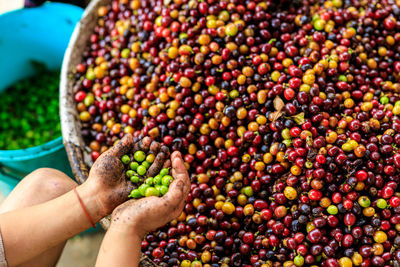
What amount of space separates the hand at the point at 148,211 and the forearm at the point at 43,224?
20 cm

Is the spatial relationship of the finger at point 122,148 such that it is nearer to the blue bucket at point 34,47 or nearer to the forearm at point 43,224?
the forearm at point 43,224

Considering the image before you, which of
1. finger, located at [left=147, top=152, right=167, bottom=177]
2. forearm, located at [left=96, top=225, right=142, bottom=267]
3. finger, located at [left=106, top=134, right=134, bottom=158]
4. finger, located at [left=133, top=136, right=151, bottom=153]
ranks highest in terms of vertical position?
finger, located at [left=106, top=134, right=134, bottom=158]

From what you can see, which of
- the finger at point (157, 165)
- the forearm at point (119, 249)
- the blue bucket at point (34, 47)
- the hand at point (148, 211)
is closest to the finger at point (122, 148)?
the finger at point (157, 165)

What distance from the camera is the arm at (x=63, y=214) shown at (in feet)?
5.29

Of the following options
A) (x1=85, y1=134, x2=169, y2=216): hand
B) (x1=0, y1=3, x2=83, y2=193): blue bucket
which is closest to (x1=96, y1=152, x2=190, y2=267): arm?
(x1=85, y1=134, x2=169, y2=216): hand

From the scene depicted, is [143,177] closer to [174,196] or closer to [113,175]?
[113,175]

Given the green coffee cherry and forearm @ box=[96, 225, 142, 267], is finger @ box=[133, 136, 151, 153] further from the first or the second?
forearm @ box=[96, 225, 142, 267]

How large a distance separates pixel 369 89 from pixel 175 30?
1323 mm

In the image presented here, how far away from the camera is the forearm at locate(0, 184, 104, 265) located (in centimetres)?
161

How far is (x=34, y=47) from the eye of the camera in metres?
3.15

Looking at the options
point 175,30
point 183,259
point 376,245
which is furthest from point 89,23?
point 376,245

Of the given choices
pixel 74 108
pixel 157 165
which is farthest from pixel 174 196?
pixel 74 108

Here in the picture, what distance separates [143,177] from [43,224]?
1.74 feet

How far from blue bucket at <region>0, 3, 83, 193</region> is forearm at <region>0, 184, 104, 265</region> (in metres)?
0.85
